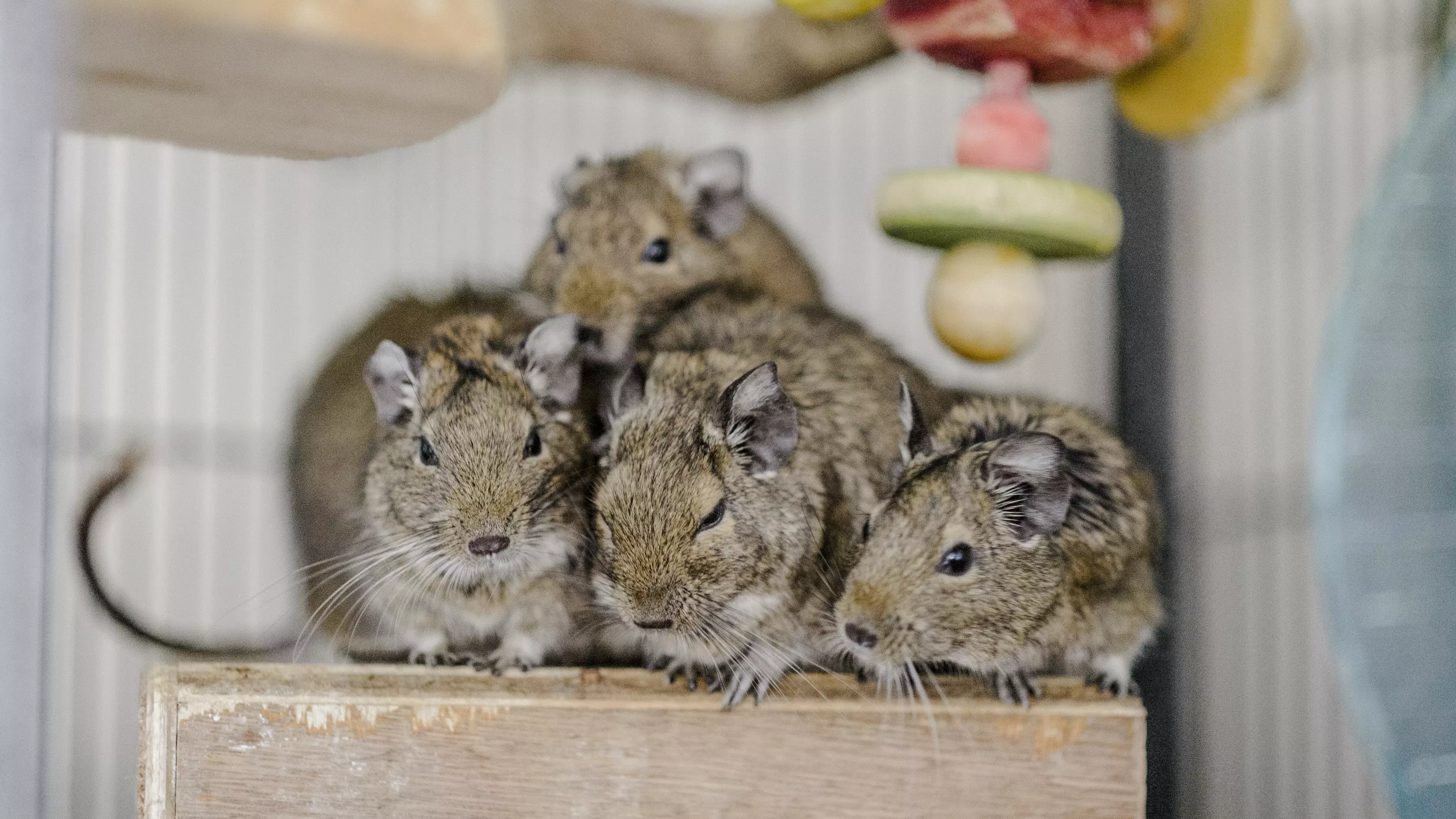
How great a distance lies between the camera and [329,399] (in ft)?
5.87

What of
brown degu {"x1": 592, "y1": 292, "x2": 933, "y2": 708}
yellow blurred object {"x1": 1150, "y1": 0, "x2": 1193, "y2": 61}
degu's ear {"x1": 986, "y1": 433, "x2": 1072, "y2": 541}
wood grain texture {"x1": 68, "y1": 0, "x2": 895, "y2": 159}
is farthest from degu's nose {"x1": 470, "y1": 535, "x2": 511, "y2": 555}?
yellow blurred object {"x1": 1150, "y1": 0, "x2": 1193, "y2": 61}

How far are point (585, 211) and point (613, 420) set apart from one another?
1.41 ft

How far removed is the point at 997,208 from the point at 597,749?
0.68 m

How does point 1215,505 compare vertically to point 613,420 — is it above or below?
below

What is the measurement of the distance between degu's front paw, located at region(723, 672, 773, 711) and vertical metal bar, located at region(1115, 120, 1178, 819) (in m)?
0.87

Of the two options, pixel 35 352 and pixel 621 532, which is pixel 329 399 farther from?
pixel 35 352

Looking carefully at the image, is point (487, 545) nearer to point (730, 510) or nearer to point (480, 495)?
point (480, 495)

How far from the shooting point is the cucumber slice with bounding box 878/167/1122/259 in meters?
1.23

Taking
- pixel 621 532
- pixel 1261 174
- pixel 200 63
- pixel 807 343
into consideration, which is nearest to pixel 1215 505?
pixel 1261 174

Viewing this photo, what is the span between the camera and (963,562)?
4.23 feet

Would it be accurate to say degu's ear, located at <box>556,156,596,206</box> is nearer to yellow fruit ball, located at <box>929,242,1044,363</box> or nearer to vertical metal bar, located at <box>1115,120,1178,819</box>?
yellow fruit ball, located at <box>929,242,1044,363</box>

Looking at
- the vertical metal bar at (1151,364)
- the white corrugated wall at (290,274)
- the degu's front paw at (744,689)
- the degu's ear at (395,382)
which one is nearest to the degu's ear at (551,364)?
the degu's ear at (395,382)

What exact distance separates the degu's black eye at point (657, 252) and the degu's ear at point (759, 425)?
1.31ft

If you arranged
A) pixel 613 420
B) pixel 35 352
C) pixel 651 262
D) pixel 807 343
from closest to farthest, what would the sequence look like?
pixel 35 352, pixel 613 420, pixel 807 343, pixel 651 262
